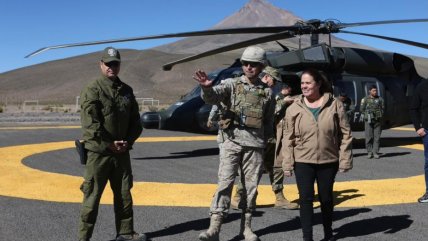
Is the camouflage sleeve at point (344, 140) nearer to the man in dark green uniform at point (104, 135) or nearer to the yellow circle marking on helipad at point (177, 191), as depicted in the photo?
the man in dark green uniform at point (104, 135)

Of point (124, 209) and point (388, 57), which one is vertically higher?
point (388, 57)

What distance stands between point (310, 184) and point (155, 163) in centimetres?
666

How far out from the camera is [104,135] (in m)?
4.76

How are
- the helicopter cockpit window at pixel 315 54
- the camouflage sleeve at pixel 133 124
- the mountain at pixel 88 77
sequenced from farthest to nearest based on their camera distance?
the mountain at pixel 88 77, the helicopter cockpit window at pixel 315 54, the camouflage sleeve at pixel 133 124

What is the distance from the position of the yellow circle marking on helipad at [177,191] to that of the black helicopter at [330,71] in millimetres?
3176

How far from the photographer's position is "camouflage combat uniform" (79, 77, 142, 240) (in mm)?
4688

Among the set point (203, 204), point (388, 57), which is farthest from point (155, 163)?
point (388, 57)

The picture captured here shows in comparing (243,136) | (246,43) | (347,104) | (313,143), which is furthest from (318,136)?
(347,104)

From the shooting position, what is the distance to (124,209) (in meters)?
5.00

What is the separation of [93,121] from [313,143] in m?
2.13

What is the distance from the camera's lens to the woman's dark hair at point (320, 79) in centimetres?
473

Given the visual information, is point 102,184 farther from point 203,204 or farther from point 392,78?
point 392,78

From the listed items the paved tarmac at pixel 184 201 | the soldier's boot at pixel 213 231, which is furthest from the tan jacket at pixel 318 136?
the paved tarmac at pixel 184 201

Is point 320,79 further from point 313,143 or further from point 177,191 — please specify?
point 177,191
